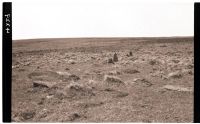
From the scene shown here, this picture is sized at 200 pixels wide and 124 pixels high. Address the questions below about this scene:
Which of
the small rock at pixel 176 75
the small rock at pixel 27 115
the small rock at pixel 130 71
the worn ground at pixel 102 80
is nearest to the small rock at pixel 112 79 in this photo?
the worn ground at pixel 102 80

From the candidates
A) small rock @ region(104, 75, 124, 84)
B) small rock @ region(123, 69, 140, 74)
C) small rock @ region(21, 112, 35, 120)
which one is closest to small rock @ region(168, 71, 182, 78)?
small rock @ region(123, 69, 140, 74)

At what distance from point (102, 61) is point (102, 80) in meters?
0.26

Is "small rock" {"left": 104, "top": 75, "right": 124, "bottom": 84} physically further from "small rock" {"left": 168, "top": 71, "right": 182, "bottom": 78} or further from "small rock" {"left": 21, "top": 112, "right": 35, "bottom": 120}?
"small rock" {"left": 21, "top": 112, "right": 35, "bottom": 120}

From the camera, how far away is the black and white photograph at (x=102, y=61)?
5266 millimetres

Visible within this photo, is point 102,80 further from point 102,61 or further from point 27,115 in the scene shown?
point 27,115

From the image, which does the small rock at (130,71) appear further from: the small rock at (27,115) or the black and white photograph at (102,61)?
the small rock at (27,115)

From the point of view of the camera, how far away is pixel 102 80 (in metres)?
5.39

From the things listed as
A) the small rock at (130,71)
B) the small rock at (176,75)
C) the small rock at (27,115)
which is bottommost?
the small rock at (27,115)

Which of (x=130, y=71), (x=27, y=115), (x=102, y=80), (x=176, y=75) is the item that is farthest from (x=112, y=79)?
(x=27, y=115)

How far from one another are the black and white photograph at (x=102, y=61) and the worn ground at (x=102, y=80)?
13mm

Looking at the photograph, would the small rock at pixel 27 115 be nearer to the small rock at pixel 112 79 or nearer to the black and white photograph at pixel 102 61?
the black and white photograph at pixel 102 61

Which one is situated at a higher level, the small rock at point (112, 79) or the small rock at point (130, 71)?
the small rock at point (130, 71)

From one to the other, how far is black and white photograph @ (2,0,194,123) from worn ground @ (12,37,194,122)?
1cm
